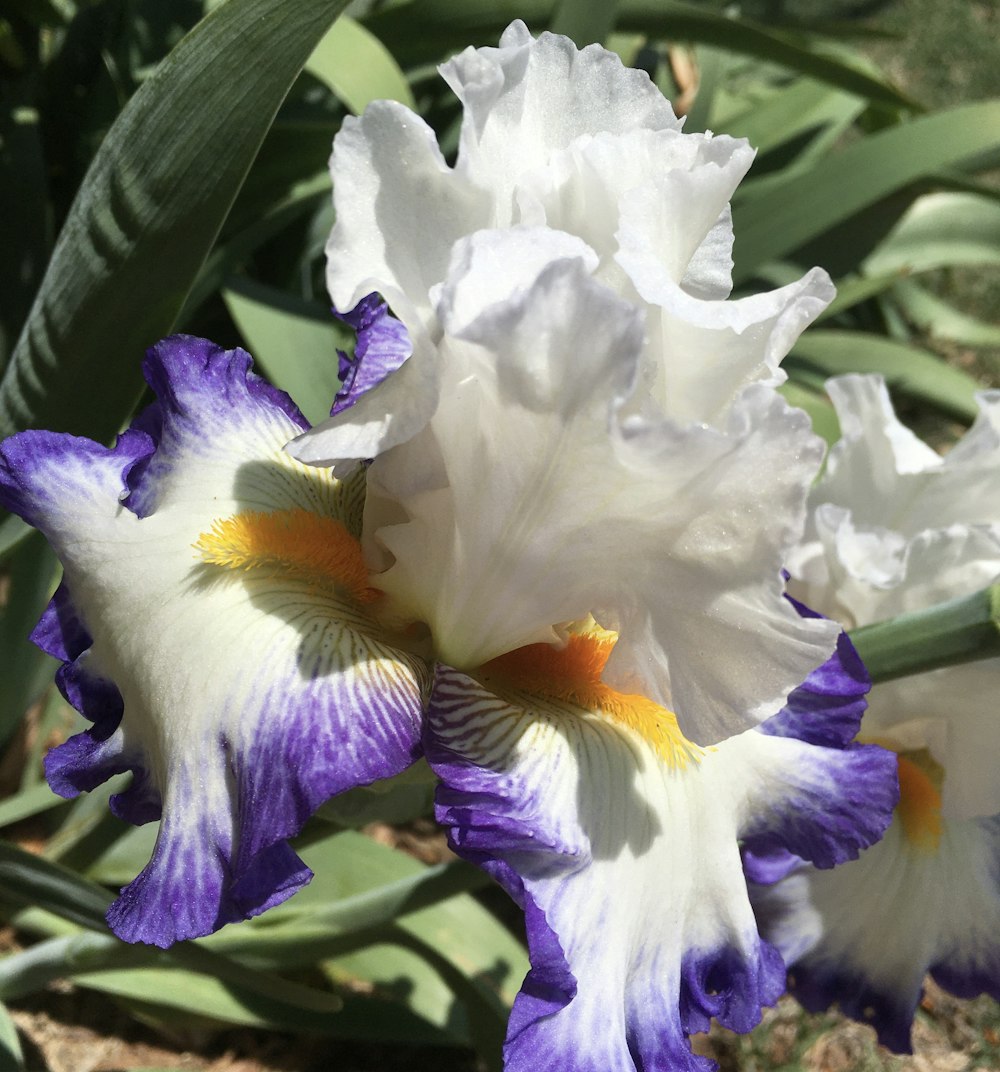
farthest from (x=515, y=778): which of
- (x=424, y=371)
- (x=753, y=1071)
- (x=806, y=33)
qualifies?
(x=806, y=33)

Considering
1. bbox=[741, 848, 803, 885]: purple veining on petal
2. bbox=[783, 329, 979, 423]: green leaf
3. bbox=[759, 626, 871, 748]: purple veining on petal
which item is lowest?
bbox=[783, 329, 979, 423]: green leaf

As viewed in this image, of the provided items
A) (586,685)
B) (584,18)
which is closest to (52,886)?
(586,685)

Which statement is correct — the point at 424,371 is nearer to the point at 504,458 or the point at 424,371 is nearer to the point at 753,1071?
the point at 504,458

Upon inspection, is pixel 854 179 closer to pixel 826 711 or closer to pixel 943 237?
pixel 943 237

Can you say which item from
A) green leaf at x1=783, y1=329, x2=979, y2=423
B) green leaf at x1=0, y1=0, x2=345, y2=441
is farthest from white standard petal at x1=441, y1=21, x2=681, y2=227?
green leaf at x1=783, y1=329, x2=979, y2=423

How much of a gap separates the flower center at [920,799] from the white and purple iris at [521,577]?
263 millimetres

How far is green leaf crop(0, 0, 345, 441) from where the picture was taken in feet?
3.12

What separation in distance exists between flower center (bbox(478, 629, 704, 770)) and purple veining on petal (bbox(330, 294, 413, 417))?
0.80 feet

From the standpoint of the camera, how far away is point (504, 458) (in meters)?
0.74

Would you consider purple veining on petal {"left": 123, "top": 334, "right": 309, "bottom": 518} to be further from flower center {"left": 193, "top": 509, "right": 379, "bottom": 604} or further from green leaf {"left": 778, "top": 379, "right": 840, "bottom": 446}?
green leaf {"left": 778, "top": 379, "right": 840, "bottom": 446}

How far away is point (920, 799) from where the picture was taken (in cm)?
112

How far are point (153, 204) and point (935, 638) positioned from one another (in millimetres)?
764

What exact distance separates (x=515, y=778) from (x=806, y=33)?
3058mm

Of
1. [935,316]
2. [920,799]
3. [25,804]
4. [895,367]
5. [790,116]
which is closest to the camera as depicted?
[920,799]
